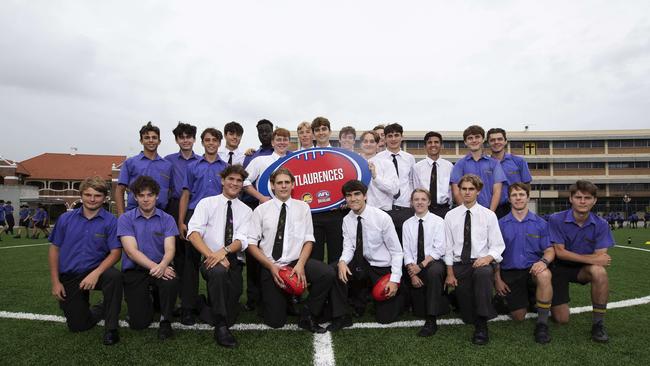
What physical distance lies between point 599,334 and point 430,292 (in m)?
1.63

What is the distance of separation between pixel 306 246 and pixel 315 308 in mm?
671

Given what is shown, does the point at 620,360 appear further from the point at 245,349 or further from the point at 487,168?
the point at 245,349

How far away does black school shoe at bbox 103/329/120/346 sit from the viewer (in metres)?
3.67

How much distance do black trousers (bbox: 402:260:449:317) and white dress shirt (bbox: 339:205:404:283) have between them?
37 cm

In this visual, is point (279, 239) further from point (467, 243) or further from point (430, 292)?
point (467, 243)

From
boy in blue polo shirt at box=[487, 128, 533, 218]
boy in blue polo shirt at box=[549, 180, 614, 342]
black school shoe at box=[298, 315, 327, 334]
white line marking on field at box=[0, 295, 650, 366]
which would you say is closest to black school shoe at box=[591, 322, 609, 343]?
boy in blue polo shirt at box=[549, 180, 614, 342]

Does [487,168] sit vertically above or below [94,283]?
above

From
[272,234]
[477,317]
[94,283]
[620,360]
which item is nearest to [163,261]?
[94,283]

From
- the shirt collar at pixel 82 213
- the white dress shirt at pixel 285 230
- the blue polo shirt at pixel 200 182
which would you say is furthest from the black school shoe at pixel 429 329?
the shirt collar at pixel 82 213

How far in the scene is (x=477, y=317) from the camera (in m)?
3.82

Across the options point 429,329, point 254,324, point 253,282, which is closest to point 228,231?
point 254,324

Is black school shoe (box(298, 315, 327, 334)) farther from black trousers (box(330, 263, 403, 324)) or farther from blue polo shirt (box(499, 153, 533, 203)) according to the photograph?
blue polo shirt (box(499, 153, 533, 203))

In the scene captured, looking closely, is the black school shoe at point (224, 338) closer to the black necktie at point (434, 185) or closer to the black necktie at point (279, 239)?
the black necktie at point (279, 239)

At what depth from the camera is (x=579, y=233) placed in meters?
4.31
